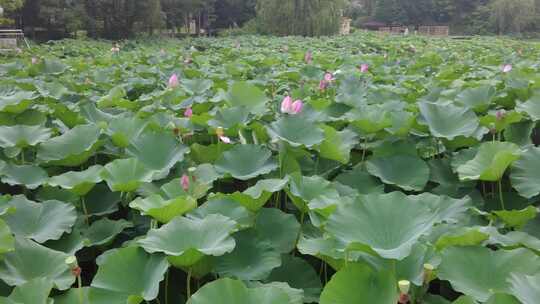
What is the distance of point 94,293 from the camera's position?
0.86 meters

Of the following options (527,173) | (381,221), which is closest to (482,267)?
(381,221)

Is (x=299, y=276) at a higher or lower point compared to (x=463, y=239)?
lower

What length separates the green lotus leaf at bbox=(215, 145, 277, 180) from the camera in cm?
130

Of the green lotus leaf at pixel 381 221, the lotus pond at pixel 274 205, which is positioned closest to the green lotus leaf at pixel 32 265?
the lotus pond at pixel 274 205

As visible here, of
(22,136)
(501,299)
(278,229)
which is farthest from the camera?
(22,136)

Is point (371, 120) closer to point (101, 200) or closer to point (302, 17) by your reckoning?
point (101, 200)

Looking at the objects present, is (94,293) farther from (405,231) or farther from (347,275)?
(405,231)

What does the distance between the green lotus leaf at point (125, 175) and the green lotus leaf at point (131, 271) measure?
277 millimetres

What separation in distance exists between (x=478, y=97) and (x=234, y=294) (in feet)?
4.56

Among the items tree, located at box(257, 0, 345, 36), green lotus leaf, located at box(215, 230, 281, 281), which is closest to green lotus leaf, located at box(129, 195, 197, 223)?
green lotus leaf, located at box(215, 230, 281, 281)

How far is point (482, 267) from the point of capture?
84 cm

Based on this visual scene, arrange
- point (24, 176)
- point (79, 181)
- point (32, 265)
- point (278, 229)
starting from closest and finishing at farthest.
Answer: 1. point (32, 265)
2. point (278, 229)
3. point (79, 181)
4. point (24, 176)

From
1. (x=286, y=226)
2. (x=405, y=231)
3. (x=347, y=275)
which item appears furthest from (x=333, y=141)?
(x=347, y=275)

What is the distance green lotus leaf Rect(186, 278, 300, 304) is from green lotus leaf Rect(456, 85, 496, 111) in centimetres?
130
